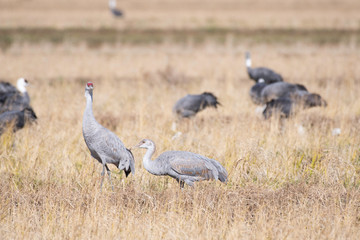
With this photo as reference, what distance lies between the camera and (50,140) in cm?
824

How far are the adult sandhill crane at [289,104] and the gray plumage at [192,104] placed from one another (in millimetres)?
1168

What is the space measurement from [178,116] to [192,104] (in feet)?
1.26

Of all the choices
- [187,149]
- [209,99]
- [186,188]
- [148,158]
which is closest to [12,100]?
[209,99]

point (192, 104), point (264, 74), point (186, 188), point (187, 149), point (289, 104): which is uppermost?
point (264, 74)

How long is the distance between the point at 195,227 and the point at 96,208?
1.18m

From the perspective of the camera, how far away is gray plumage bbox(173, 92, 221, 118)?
1003 cm

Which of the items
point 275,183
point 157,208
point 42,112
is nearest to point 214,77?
point 42,112

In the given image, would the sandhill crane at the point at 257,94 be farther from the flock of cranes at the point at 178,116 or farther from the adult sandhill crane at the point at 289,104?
the adult sandhill crane at the point at 289,104

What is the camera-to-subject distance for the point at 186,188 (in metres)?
6.43

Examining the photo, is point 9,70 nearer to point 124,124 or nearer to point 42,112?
point 42,112

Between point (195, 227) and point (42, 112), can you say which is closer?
point (195, 227)

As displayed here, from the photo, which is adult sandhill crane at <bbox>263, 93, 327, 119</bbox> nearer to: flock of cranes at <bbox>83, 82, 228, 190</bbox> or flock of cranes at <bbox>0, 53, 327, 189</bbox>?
flock of cranes at <bbox>0, 53, 327, 189</bbox>

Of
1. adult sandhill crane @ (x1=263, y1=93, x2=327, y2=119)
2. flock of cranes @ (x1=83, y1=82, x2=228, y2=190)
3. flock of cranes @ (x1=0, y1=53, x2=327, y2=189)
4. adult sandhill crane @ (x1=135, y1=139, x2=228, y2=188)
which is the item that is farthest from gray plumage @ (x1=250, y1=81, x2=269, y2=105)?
adult sandhill crane @ (x1=135, y1=139, x2=228, y2=188)

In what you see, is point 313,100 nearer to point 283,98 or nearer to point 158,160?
point 283,98
